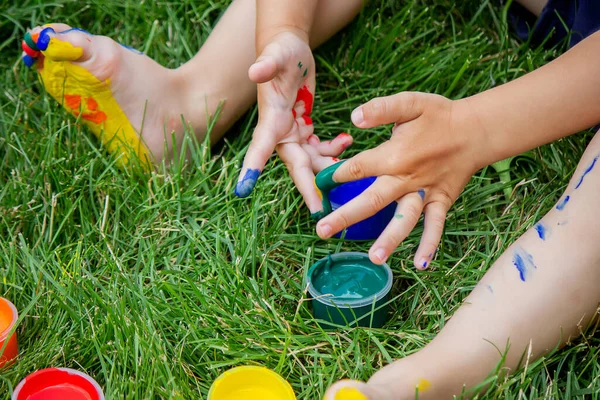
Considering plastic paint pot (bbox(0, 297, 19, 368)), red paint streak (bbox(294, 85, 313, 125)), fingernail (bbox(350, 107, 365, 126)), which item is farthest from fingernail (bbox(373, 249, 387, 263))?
plastic paint pot (bbox(0, 297, 19, 368))

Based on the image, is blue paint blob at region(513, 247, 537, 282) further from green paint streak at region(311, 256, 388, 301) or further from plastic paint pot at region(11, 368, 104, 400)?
plastic paint pot at region(11, 368, 104, 400)

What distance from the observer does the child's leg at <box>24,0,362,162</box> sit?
169 cm

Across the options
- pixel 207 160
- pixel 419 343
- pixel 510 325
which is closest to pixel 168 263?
pixel 207 160

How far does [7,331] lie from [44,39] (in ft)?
2.16

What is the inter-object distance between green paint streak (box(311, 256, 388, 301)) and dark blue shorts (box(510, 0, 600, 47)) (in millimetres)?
778

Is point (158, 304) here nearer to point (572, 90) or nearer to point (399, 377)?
point (399, 377)

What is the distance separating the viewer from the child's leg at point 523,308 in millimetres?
1252

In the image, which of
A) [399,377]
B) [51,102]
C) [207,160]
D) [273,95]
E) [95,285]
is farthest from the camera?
[51,102]

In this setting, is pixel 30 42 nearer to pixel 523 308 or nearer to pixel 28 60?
pixel 28 60

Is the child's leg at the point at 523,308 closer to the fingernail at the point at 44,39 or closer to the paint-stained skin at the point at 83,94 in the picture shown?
the paint-stained skin at the point at 83,94

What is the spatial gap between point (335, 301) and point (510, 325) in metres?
0.32

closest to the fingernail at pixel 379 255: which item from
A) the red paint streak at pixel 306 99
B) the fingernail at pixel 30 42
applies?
the red paint streak at pixel 306 99

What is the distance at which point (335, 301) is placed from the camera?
1.42m

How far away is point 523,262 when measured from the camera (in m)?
1.34
